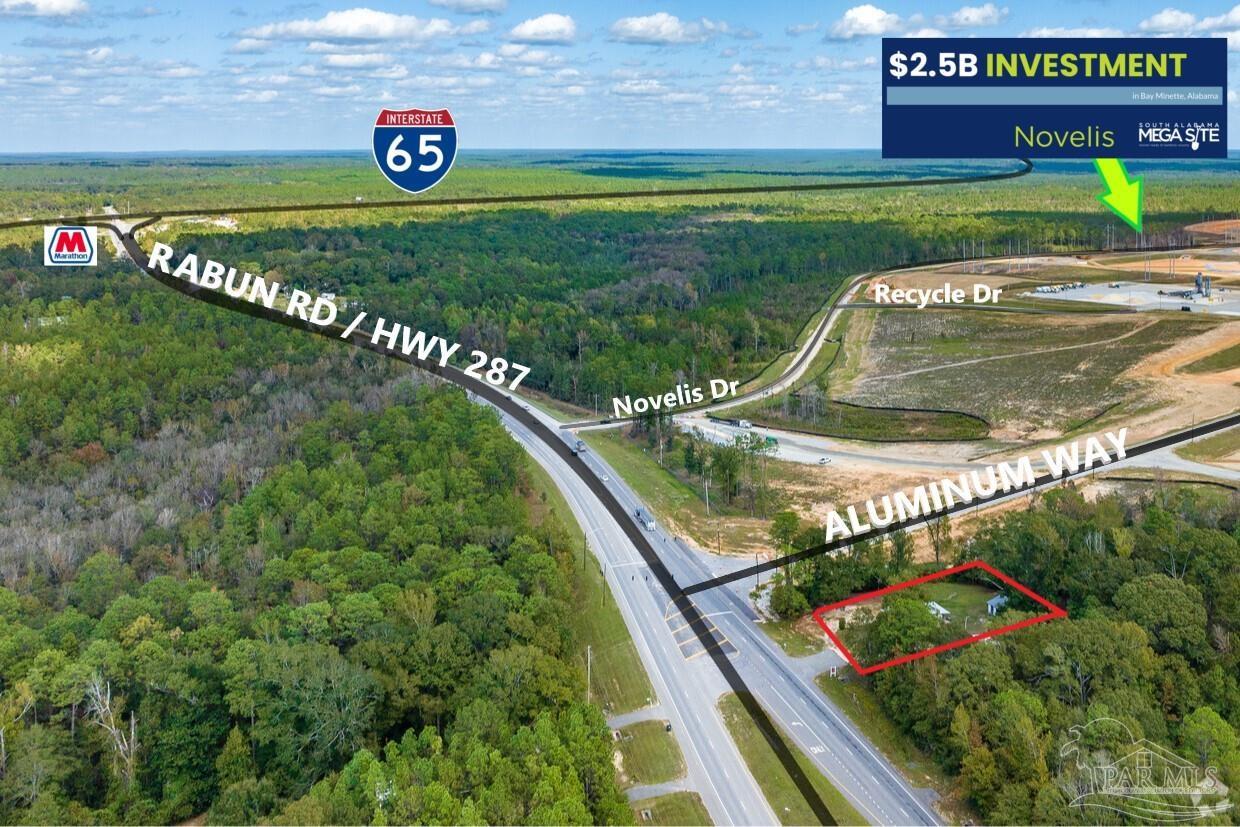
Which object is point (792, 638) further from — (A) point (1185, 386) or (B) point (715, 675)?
(A) point (1185, 386)

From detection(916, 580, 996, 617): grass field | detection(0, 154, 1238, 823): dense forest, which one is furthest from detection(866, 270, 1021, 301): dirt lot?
detection(916, 580, 996, 617): grass field

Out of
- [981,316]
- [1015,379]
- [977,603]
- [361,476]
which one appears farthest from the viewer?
[981,316]

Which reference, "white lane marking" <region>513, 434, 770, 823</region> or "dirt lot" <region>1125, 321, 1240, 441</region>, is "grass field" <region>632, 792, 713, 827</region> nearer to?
"white lane marking" <region>513, 434, 770, 823</region>

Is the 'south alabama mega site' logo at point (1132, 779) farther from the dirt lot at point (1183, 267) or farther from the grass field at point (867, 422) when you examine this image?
the dirt lot at point (1183, 267)

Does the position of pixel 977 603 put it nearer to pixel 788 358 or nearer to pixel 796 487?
pixel 796 487

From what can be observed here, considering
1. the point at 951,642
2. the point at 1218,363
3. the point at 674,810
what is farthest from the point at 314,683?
the point at 1218,363

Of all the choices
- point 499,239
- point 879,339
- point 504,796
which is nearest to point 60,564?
point 504,796

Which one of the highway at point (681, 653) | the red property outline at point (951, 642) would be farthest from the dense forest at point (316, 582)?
the highway at point (681, 653)
